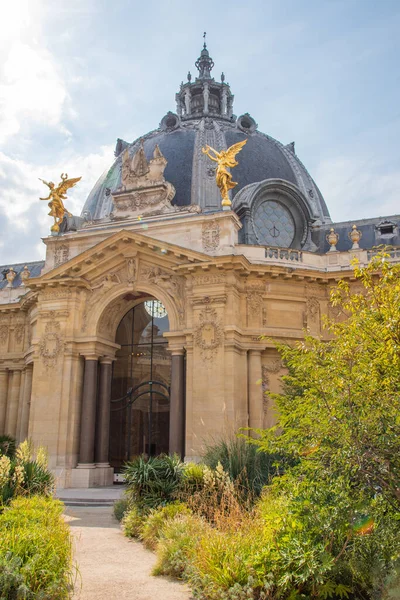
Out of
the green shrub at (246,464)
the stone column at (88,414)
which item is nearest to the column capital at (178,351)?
the stone column at (88,414)

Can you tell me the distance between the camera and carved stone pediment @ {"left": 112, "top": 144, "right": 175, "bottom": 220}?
27.3 m

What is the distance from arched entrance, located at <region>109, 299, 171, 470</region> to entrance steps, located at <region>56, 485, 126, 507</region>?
2.91 m

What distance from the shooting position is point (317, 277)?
2520 cm

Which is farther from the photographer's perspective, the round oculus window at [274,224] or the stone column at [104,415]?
the round oculus window at [274,224]

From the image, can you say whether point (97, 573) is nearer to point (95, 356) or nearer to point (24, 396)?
point (95, 356)

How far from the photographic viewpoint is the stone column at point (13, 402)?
32.2 m

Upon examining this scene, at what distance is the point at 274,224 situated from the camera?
2992cm

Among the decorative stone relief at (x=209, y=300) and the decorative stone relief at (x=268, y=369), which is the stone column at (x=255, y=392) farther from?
the decorative stone relief at (x=209, y=300)

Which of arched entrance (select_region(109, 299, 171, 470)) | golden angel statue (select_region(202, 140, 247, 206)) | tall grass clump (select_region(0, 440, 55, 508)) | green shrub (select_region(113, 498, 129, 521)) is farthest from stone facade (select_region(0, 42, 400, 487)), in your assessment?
tall grass clump (select_region(0, 440, 55, 508))

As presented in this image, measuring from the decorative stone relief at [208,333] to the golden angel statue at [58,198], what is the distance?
31.2 ft

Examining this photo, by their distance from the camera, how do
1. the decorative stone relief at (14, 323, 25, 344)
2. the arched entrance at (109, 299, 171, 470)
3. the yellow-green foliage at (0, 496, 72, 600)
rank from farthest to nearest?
the decorative stone relief at (14, 323, 25, 344) → the arched entrance at (109, 299, 171, 470) → the yellow-green foliage at (0, 496, 72, 600)

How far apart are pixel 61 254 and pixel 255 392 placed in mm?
11436

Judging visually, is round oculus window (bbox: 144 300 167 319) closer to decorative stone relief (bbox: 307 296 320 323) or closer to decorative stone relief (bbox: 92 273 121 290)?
decorative stone relief (bbox: 92 273 121 290)

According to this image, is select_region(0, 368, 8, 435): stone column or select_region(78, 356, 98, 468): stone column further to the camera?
select_region(0, 368, 8, 435): stone column
